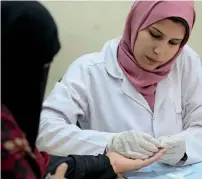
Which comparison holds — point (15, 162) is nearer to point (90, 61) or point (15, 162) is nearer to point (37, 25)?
point (37, 25)

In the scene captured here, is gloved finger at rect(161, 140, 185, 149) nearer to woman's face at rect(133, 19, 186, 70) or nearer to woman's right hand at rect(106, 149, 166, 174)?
woman's right hand at rect(106, 149, 166, 174)

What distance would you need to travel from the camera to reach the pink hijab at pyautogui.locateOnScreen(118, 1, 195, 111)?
1.43 metres

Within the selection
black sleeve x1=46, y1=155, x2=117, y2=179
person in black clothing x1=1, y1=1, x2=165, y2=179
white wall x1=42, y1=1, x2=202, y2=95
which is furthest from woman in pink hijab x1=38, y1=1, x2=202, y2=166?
person in black clothing x1=1, y1=1, x2=165, y2=179

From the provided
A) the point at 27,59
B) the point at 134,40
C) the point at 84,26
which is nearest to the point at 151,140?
the point at 134,40

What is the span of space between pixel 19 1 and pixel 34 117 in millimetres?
227

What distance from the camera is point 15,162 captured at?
71cm

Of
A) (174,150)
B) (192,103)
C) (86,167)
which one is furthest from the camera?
(192,103)

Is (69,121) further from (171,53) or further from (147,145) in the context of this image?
(171,53)

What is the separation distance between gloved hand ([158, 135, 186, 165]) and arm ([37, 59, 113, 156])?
21 cm

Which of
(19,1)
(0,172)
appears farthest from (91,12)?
(0,172)

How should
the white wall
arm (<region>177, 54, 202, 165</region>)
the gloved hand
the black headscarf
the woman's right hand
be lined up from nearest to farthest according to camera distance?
1. the black headscarf
2. the woman's right hand
3. the gloved hand
4. arm (<region>177, 54, 202, 165</region>)
5. the white wall

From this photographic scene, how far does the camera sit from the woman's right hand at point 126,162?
128 centimetres

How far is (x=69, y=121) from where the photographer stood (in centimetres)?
149

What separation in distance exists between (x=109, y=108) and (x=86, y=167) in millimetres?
416
